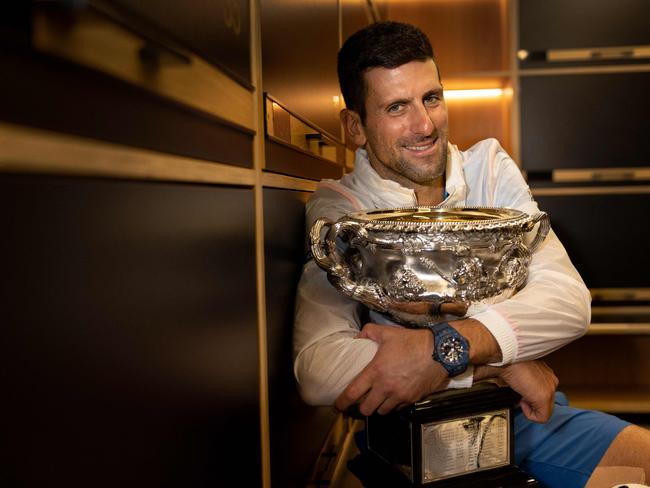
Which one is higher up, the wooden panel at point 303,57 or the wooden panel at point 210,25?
the wooden panel at point 303,57

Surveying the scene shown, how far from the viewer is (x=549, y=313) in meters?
0.99

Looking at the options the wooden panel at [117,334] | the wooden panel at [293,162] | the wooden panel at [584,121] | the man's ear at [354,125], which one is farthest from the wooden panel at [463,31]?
the wooden panel at [117,334]

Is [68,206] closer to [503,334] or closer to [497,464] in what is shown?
[503,334]

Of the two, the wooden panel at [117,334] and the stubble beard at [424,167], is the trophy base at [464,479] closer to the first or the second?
the wooden panel at [117,334]

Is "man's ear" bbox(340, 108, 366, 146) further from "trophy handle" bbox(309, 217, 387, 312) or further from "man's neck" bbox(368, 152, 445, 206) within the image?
"trophy handle" bbox(309, 217, 387, 312)

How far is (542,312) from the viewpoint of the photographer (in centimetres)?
98

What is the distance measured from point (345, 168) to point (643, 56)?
126 centimetres

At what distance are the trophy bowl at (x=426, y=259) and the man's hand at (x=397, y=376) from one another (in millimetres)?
50

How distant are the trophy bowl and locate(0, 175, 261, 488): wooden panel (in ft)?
0.51

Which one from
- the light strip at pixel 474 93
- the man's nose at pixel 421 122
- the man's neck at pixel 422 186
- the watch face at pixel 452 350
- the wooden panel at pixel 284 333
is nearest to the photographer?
the watch face at pixel 452 350

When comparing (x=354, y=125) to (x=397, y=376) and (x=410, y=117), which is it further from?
(x=397, y=376)

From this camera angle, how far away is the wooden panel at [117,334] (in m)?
0.40

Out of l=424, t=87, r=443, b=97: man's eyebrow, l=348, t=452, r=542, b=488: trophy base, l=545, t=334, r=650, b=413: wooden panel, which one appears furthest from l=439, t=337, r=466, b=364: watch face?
l=545, t=334, r=650, b=413: wooden panel

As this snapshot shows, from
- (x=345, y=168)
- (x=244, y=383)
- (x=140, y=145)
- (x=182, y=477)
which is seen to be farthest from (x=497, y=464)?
(x=345, y=168)
